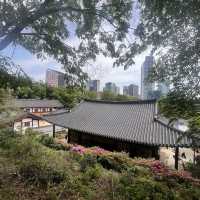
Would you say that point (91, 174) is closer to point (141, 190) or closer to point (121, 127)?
point (141, 190)

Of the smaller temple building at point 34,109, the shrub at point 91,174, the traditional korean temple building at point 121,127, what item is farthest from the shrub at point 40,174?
the smaller temple building at point 34,109

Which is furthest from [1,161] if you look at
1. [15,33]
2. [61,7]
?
[61,7]

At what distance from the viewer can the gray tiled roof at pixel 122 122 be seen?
17.8 meters

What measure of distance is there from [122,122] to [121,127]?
97 cm

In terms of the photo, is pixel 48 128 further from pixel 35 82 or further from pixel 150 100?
pixel 35 82

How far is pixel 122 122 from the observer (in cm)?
2133

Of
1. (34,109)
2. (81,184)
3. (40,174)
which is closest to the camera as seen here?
(81,184)

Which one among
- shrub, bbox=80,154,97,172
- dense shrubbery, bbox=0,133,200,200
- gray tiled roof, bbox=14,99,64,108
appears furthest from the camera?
gray tiled roof, bbox=14,99,64,108

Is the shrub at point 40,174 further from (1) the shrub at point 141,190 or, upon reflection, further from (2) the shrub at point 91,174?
(1) the shrub at point 141,190

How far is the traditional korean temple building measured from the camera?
17891mm

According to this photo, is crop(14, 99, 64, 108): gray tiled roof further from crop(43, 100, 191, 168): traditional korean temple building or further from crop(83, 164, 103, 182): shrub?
crop(83, 164, 103, 182): shrub

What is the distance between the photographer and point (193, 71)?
6852 mm

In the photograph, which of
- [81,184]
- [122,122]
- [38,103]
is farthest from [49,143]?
[38,103]

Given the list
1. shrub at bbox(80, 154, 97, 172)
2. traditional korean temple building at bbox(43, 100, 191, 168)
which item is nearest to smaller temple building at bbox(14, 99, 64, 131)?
traditional korean temple building at bbox(43, 100, 191, 168)
